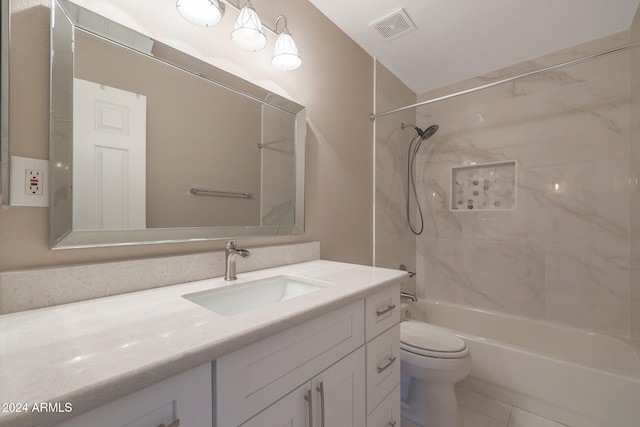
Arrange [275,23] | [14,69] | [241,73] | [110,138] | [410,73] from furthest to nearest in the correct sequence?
[410,73] < [275,23] < [241,73] < [110,138] < [14,69]

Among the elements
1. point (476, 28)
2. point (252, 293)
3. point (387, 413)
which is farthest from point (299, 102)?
point (387, 413)

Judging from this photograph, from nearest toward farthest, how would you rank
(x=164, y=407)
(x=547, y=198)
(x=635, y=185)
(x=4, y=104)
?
(x=164, y=407), (x=4, y=104), (x=635, y=185), (x=547, y=198)

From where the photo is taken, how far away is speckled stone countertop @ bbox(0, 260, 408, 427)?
1.20 feet

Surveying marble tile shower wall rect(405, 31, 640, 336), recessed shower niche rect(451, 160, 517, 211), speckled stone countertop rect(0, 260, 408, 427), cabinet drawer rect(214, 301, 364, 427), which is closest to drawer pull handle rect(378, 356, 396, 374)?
cabinet drawer rect(214, 301, 364, 427)

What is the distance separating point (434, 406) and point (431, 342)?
0.33m

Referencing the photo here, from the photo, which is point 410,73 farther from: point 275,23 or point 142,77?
point 142,77

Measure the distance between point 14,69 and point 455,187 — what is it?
2714mm

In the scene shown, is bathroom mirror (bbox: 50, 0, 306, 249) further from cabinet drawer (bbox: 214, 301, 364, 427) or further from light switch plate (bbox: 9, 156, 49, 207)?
cabinet drawer (bbox: 214, 301, 364, 427)

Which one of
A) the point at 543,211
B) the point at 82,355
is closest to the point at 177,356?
the point at 82,355

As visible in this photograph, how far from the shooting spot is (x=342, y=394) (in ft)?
2.74

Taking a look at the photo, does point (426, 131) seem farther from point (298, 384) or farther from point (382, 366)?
point (298, 384)

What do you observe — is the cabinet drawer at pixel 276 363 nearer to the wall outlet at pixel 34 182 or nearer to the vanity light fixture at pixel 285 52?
the wall outlet at pixel 34 182

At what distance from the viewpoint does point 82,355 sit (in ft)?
1.51

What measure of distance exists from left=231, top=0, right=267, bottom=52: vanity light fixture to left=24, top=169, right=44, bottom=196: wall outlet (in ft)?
2.84
